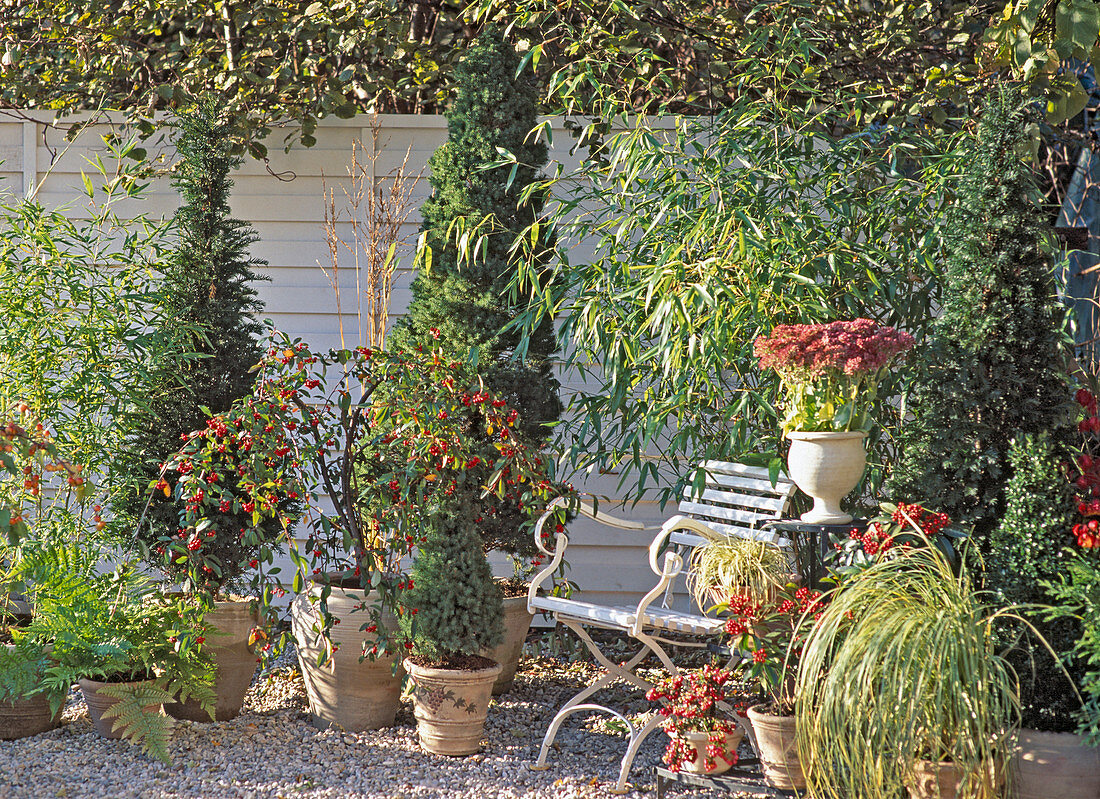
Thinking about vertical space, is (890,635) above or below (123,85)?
below

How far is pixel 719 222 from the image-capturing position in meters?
2.86

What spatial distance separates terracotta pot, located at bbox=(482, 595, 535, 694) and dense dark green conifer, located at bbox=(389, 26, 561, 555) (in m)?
0.20

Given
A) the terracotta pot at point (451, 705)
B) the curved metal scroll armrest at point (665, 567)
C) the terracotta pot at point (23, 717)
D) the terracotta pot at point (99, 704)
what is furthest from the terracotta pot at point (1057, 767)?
the terracotta pot at point (23, 717)

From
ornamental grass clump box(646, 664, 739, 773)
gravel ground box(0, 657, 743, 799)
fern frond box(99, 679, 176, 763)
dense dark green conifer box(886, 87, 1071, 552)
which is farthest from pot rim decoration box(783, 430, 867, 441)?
fern frond box(99, 679, 176, 763)

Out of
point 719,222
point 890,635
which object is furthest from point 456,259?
point 890,635

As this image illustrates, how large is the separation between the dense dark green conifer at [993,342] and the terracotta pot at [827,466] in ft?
0.58

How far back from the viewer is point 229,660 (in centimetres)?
315

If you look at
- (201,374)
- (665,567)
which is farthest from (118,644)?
(665,567)

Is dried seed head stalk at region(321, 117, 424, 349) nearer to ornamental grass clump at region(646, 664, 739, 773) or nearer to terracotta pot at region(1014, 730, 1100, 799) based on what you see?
ornamental grass clump at region(646, 664, 739, 773)

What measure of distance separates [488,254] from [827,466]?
57.0 inches

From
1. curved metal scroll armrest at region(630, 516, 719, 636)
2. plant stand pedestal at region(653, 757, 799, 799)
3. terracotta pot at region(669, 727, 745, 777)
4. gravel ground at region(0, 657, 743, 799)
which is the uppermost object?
curved metal scroll armrest at region(630, 516, 719, 636)

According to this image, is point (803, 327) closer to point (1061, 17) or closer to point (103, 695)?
point (1061, 17)

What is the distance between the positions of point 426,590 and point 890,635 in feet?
4.34

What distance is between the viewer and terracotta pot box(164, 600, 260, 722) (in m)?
3.14
